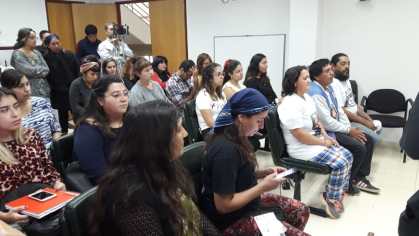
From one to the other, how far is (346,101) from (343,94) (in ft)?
0.43

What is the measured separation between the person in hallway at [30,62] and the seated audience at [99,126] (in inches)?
94.0

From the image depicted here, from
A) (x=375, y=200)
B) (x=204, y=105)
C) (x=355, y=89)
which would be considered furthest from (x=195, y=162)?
(x=355, y=89)

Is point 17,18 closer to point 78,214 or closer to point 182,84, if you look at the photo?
point 182,84

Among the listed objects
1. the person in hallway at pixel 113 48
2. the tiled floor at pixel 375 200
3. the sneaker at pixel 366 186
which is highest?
the person in hallway at pixel 113 48

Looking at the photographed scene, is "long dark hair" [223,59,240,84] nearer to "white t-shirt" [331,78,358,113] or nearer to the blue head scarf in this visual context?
"white t-shirt" [331,78,358,113]

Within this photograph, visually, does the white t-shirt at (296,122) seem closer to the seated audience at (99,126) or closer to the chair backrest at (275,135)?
the chair backrest at (275,135)

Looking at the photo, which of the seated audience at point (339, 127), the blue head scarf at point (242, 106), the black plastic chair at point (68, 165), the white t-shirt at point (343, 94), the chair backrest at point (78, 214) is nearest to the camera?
the chair backrest at point (78, 214)

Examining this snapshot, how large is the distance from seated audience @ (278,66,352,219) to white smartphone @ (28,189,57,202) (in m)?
1.73

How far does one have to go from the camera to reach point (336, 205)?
9.05ft

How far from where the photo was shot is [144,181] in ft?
3.65

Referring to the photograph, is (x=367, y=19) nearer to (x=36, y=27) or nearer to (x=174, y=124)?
(x=174, y=124)

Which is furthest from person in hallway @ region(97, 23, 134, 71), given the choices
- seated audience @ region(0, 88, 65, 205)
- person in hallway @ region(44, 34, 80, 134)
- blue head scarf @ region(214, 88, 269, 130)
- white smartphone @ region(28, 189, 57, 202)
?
blue head scarf @ region(214, 88, 269, 130)

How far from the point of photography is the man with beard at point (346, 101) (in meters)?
3.58

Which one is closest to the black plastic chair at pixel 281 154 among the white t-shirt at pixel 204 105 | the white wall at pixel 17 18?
the white t-shirt at pixel 204 105
